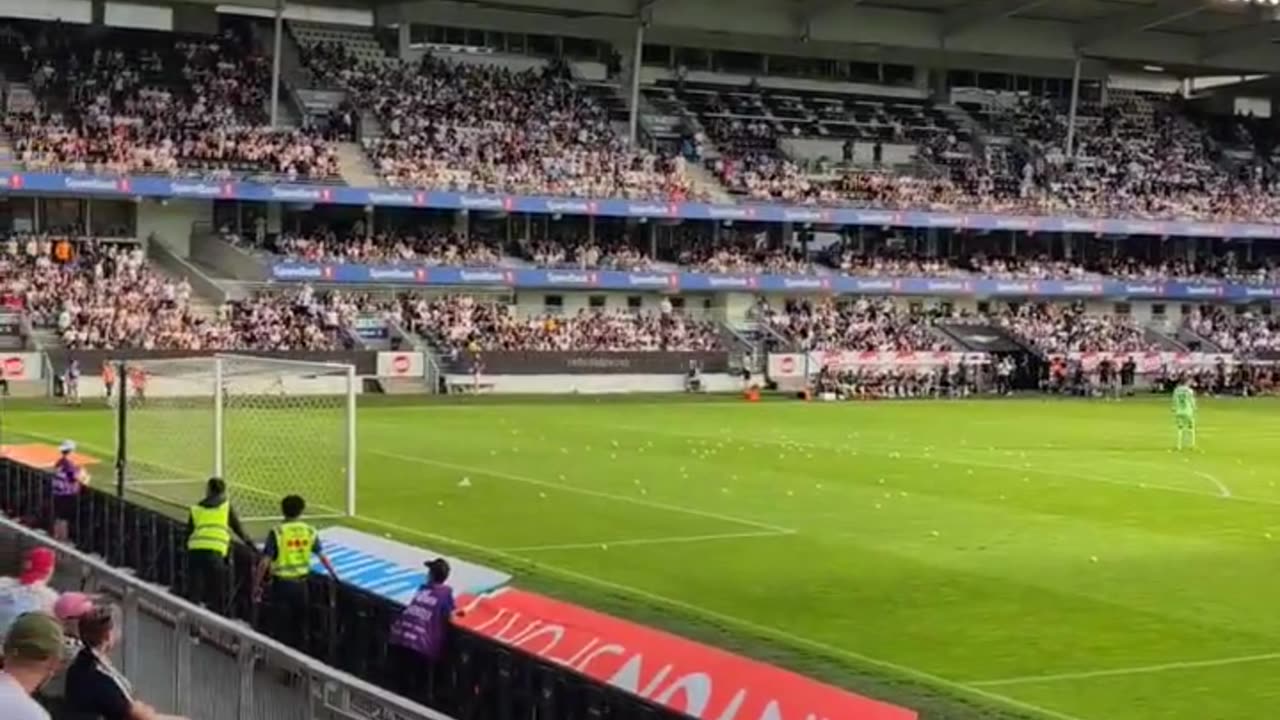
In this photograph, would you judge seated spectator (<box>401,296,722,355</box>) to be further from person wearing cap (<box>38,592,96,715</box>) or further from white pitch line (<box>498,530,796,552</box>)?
person wearing cap (<box>38,592,96,715</box>)

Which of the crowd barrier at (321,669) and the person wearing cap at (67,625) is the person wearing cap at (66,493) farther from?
the person wearing cap at (67,625)

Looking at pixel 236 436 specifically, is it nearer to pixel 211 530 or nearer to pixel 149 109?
pixel 211 530

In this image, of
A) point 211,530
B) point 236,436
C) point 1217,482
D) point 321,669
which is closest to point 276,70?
point 236,436

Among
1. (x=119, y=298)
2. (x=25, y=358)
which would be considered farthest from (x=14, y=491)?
(x=119, y=298)

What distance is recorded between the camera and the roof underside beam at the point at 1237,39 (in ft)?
273

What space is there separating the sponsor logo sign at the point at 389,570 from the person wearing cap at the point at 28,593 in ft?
10.9

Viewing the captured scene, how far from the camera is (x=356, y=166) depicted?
6944 cm

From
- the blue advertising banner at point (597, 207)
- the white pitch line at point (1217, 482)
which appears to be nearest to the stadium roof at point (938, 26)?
the blue advertising banner at point (597, 207)

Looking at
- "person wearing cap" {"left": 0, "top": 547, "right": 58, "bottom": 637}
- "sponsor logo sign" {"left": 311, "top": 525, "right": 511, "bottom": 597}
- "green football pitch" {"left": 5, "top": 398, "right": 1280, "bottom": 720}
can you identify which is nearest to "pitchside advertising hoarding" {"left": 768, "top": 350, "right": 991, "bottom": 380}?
"green football pitch" {"left": 5, "top": 398, "right": 1280, "bottom": 720}

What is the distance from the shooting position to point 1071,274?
82.2 meters

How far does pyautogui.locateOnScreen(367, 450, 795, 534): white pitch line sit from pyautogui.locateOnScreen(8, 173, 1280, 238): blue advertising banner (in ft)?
95.5

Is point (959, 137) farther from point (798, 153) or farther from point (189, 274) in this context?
point (189, 274)

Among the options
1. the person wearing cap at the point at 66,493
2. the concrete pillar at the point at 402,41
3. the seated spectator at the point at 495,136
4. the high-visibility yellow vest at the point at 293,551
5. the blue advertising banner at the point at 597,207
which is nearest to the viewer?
the high-visibility yellow vest at the point at 293,551

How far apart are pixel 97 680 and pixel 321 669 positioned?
1335 mm
